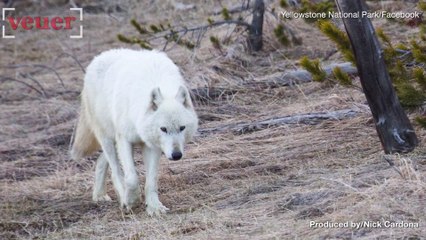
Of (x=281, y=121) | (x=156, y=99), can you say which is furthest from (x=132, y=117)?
(x=281, y=121)

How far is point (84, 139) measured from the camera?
7777 millimetres

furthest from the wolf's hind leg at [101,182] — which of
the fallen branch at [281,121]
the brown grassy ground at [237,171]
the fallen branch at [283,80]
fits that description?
the fallen branch at [283,80]

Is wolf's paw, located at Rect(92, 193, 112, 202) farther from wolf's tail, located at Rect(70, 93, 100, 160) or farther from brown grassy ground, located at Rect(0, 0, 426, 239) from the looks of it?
wolf's tail, located at Rect(70, 93, 100, 160)

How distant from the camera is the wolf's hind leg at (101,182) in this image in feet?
24.5

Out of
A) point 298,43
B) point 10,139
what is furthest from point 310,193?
point 298,43

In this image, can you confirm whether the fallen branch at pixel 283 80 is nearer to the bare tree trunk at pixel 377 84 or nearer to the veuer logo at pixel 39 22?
the bare tree trunk at pixel 377 84

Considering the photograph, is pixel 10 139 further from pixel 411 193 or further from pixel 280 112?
pixel 411 193

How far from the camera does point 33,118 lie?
11.0 meters

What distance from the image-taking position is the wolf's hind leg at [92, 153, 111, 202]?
7.47 m

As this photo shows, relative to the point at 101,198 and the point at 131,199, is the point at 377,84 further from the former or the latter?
the point at 101,198

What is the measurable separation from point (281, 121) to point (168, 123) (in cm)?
265

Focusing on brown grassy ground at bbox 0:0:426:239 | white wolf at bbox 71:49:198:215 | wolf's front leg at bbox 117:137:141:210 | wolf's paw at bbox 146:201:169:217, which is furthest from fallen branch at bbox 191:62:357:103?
wolf's paw at bbox 146:201:169:217

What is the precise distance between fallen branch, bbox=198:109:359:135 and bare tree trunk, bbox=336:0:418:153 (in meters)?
1.50

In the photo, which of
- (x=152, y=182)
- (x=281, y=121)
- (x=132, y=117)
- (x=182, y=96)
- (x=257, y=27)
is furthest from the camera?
(x=257, y=27)
